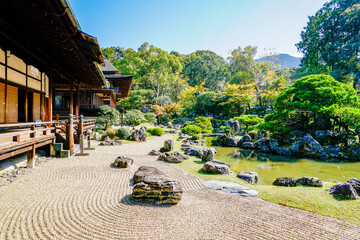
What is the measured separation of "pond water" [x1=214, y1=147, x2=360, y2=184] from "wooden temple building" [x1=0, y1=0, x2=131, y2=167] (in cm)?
712

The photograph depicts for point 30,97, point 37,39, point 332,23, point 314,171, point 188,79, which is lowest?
point 314,171

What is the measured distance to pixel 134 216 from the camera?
3.24 m

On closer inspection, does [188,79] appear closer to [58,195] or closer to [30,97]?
[30,97]

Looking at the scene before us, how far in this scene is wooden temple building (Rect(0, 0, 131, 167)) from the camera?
335 centimetres

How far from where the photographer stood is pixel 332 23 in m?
21.2

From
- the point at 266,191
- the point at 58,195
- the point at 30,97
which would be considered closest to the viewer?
the point at 58,195

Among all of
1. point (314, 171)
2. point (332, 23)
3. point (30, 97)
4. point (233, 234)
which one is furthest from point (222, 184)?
point (332, 23)

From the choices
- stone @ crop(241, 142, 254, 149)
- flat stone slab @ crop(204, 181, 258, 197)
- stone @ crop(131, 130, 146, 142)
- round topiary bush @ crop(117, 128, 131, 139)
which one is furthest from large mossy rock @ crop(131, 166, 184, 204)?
stone @ crop(241, 142, 254, 149)

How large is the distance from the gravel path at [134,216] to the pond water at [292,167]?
328cm

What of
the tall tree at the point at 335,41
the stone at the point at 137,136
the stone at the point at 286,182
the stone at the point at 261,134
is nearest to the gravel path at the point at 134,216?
the stone at the point at 286,182

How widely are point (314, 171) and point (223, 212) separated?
6922mm

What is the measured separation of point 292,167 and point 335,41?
21.2 meters

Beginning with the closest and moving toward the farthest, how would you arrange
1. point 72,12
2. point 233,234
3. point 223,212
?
point 233,234, point 72,12, point 223,212

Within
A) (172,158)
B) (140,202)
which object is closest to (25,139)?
(140,202)
